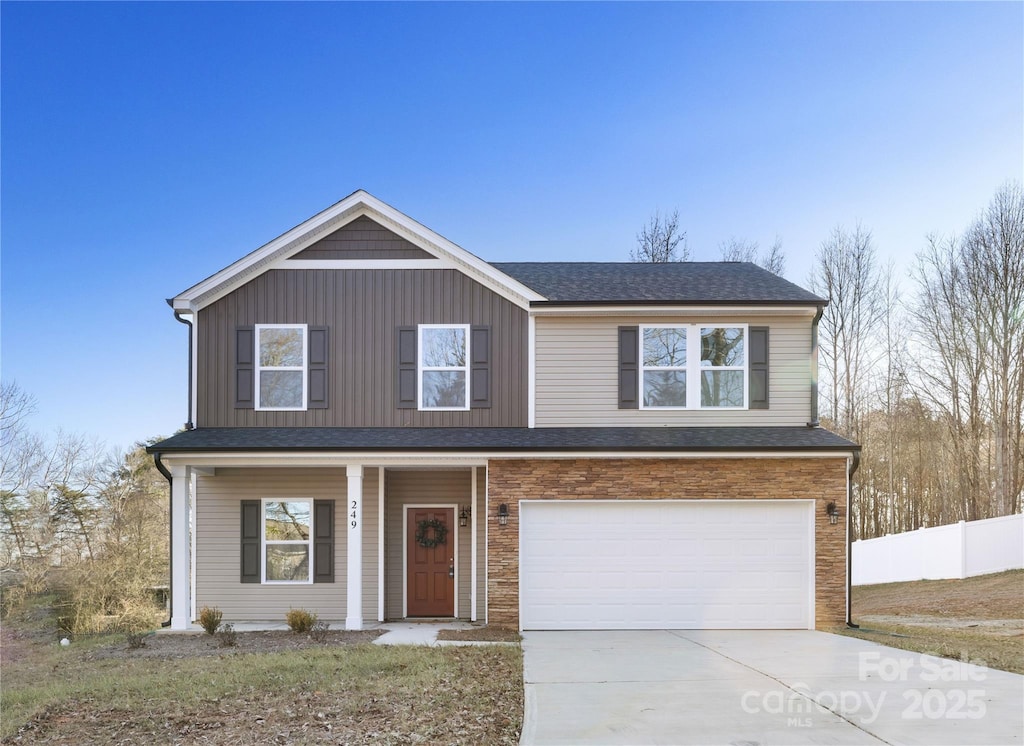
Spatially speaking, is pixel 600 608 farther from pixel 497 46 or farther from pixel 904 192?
pixel 904 192

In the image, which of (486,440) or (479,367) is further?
(479,367)

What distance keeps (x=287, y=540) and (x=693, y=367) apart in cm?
798

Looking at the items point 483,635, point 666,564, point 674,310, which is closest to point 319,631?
point 483,635

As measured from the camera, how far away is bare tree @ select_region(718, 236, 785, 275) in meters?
32.3

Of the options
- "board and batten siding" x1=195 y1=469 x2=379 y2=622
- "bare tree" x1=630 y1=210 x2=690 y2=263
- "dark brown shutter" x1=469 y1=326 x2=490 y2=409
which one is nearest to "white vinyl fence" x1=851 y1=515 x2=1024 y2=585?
"bare tree" x1=630 y1=210 x2=690 y2=263

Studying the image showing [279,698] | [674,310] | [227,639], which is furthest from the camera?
[674,310]

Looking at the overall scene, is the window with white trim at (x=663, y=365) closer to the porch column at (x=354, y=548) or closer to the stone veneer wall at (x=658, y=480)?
the stone veneer wall at (x=658, y=480)

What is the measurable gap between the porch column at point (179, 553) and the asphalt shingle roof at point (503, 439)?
0.80 metres

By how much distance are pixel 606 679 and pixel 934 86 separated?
1571cm

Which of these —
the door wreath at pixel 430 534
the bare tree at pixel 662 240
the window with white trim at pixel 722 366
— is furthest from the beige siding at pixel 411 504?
the bare tree at pixel 662 240

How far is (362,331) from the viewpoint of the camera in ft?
46.9

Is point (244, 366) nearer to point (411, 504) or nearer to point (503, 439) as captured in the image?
point (411, 504)

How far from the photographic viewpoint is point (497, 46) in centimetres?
1891

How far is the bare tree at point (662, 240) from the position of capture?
31.8 metres
